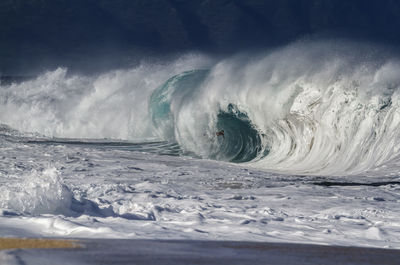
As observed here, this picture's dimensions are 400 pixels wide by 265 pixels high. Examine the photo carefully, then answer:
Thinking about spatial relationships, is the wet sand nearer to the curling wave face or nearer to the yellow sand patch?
the yellow sand patch

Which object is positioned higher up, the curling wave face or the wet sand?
the curling wave face

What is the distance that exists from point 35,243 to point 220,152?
491 inches

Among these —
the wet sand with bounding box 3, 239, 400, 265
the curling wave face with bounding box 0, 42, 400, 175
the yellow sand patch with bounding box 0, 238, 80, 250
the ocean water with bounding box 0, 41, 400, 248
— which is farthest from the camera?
the curling wave face with bounding box 0, 42, 400, 175

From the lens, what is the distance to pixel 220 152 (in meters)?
15.8

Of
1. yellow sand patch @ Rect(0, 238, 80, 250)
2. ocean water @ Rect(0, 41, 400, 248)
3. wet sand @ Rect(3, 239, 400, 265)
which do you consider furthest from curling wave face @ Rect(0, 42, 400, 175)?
yellow sand patch @ Rect(0, 238, 80, 250)

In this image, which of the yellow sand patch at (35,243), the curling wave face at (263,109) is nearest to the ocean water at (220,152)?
the curling wave face at (263,109)

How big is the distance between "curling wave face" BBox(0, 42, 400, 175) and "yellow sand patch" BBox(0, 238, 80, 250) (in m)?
8.74

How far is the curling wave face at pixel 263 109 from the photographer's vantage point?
41.9ft

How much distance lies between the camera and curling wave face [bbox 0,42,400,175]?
Result: 1276 cm

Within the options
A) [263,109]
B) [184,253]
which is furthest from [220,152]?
[184,253]

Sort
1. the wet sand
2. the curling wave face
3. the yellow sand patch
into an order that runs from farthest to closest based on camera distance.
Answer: the curling wave face
the yellow sand patch
the wet sand

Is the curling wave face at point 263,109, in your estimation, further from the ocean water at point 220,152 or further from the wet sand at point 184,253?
the wet sand at point 184,253

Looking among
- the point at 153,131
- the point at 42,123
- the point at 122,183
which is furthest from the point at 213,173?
the point at 42,123

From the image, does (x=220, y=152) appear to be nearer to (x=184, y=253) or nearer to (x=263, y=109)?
(x=263, y=109)
